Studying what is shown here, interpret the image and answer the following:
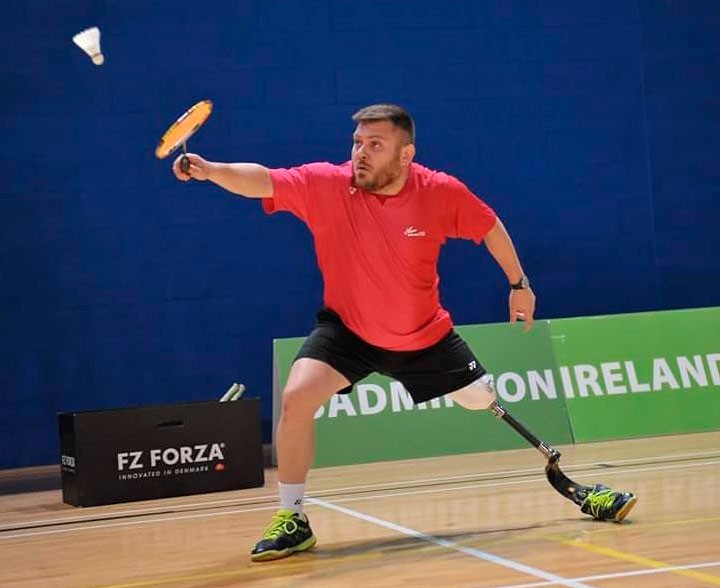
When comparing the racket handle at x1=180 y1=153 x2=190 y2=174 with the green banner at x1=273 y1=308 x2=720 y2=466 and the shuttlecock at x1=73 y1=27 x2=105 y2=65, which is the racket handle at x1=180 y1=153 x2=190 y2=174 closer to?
the shuttlecock at x1=73 y1=27 x2=105 y2=65

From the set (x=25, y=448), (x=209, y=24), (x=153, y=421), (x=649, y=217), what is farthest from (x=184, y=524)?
(x=649, y=217)

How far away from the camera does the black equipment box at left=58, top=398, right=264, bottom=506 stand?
816 centimetres

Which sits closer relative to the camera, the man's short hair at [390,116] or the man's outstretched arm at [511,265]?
the man's short hair at [390,116]

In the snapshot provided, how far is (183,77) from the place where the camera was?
1017 cm

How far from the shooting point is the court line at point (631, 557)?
459cm

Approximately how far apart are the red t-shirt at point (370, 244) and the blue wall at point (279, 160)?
14.2 feet

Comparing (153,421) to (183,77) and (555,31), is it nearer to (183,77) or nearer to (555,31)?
(183,77)

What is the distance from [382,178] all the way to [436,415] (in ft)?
13.6

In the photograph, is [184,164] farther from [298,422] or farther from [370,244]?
[298,422]

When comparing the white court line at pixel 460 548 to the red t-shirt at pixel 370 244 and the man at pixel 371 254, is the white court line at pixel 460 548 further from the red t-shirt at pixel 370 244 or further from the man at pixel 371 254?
the red t-shirt at pixel 370 244

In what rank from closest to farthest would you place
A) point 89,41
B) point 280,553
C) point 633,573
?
point 633,573
point 280,553
point 89,41

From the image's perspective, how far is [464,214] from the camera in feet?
20.0

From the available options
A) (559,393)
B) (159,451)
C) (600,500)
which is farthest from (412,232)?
(559,393)

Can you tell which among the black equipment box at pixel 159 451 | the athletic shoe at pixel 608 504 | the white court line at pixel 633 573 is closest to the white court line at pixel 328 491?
the black equipment box at pixel 159 451
